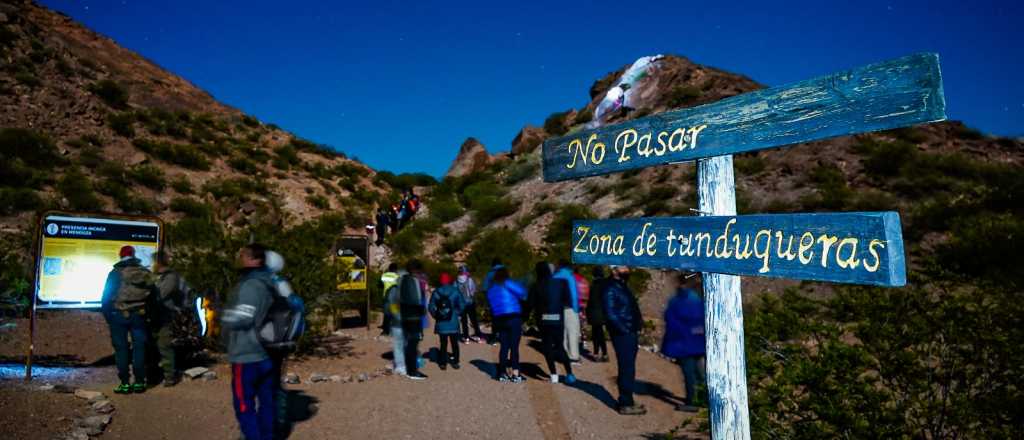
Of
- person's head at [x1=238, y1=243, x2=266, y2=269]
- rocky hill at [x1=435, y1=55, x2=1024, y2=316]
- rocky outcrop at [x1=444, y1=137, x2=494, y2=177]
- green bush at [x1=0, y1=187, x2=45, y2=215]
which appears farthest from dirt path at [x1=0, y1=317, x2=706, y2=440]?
rocky outcrop at [x1=444, y1=137, x2=494, y2=177]

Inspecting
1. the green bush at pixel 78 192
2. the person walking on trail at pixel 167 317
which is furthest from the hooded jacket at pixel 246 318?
the green bush at pixel 78 192

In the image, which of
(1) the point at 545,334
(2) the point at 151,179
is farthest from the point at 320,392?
(2) the point at 151,179

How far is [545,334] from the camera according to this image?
303 inches

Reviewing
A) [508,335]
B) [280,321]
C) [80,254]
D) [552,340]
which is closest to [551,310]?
[552,340]

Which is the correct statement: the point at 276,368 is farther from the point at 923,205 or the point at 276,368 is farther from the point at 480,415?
the point at 923,205

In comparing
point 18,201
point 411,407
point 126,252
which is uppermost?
point 18,201

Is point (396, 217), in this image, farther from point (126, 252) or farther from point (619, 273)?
point (126, 252)

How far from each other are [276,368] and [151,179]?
23.9 meters

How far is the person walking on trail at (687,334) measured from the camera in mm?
6574

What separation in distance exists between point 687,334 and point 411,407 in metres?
3.25

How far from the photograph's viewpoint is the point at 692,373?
6.74m

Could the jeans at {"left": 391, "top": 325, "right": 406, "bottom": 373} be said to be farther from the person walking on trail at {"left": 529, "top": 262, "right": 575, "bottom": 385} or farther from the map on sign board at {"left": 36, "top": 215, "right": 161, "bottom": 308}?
the map on sign board at {"left": 36, "top": 215, "right": 161, "bottom": 308}

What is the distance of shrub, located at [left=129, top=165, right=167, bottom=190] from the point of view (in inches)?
951

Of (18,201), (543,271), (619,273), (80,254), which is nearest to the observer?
(80,254)
